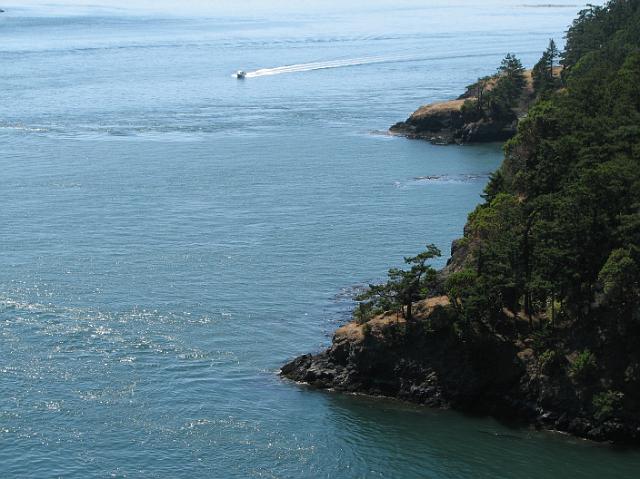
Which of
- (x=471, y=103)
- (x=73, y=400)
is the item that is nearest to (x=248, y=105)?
(x=471, y=103)

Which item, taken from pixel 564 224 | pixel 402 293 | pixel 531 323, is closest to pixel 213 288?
pixel 402 293

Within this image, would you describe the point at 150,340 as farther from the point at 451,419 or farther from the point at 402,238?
the point at 402,238

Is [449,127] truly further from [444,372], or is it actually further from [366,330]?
[444,372]

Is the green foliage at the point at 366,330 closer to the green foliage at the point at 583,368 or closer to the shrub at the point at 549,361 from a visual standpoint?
the shrub at the point at 549,361

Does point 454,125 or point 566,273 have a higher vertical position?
point 454,125

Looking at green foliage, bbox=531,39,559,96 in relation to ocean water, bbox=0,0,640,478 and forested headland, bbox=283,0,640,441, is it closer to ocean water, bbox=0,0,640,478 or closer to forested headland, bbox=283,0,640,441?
ocean water, bbox=0,0,640,478

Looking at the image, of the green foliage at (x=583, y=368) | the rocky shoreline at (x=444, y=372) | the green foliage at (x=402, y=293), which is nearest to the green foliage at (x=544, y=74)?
the green foliage at (x=402, y=293)

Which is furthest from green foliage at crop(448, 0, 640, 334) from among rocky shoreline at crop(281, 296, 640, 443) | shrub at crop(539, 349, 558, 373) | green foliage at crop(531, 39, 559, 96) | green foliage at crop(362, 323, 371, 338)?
green foliage at crop(531, 39, 559, 96)
